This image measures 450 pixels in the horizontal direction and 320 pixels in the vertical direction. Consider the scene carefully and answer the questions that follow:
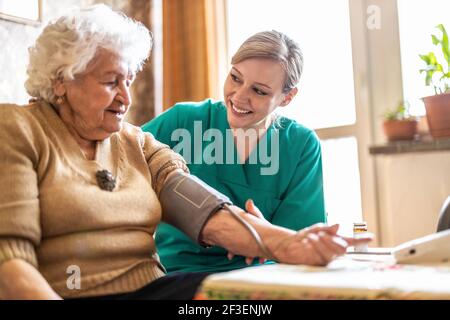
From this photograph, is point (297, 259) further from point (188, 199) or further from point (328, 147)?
point (328, 147)

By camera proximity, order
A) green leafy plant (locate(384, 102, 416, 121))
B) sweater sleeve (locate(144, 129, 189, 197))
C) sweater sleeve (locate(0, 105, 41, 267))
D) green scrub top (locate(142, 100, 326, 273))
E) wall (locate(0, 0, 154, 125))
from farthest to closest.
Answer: green leafy plant (locate(384, 102, 416, 121)), wall (locate(0, 0, 154, 125)), green scrub top (locate(142, 100, 326, 273)), sweater sleeve (locate(144, 129, 189, 197)), sweater sleeve (locate(0, 105, 41, 267))

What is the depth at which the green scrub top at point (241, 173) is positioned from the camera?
177 cm

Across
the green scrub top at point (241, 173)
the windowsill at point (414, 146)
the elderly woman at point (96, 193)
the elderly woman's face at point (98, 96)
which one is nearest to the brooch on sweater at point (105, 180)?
the elderly woman at point (96, 193)

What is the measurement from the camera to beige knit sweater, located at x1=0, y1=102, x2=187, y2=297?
41.2 inches

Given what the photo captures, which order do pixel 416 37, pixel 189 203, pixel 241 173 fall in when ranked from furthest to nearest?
pixel 416 37
pixel 241 173
pixel 189 203

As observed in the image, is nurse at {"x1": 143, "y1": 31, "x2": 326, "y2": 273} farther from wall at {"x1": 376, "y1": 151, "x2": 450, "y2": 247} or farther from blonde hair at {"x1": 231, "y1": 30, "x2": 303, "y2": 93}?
wall at {"x1": 376, "y1": 151, "x2": 450, "y2": 247}

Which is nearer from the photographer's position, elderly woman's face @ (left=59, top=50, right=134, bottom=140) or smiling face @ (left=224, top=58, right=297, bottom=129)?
elderly woman's face @ (left=59, top=50, right=134, bottom=140)

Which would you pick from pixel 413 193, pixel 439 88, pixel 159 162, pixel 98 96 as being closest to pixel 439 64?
pixel 439 88

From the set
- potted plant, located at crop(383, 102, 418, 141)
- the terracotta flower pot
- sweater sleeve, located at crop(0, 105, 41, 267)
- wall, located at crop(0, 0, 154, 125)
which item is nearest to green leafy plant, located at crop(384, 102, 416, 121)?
potted plant, located at crop(383, 102, 418, 141)

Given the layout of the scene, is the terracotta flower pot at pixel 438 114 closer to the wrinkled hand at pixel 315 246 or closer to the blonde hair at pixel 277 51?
the blonde hair at pixel 277 51

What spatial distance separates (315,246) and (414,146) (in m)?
1.37

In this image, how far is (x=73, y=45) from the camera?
4.07 ft

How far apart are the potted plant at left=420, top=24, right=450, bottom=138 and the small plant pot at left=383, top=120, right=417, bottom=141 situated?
0.08m

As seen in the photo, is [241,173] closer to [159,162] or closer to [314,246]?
[159,162]
